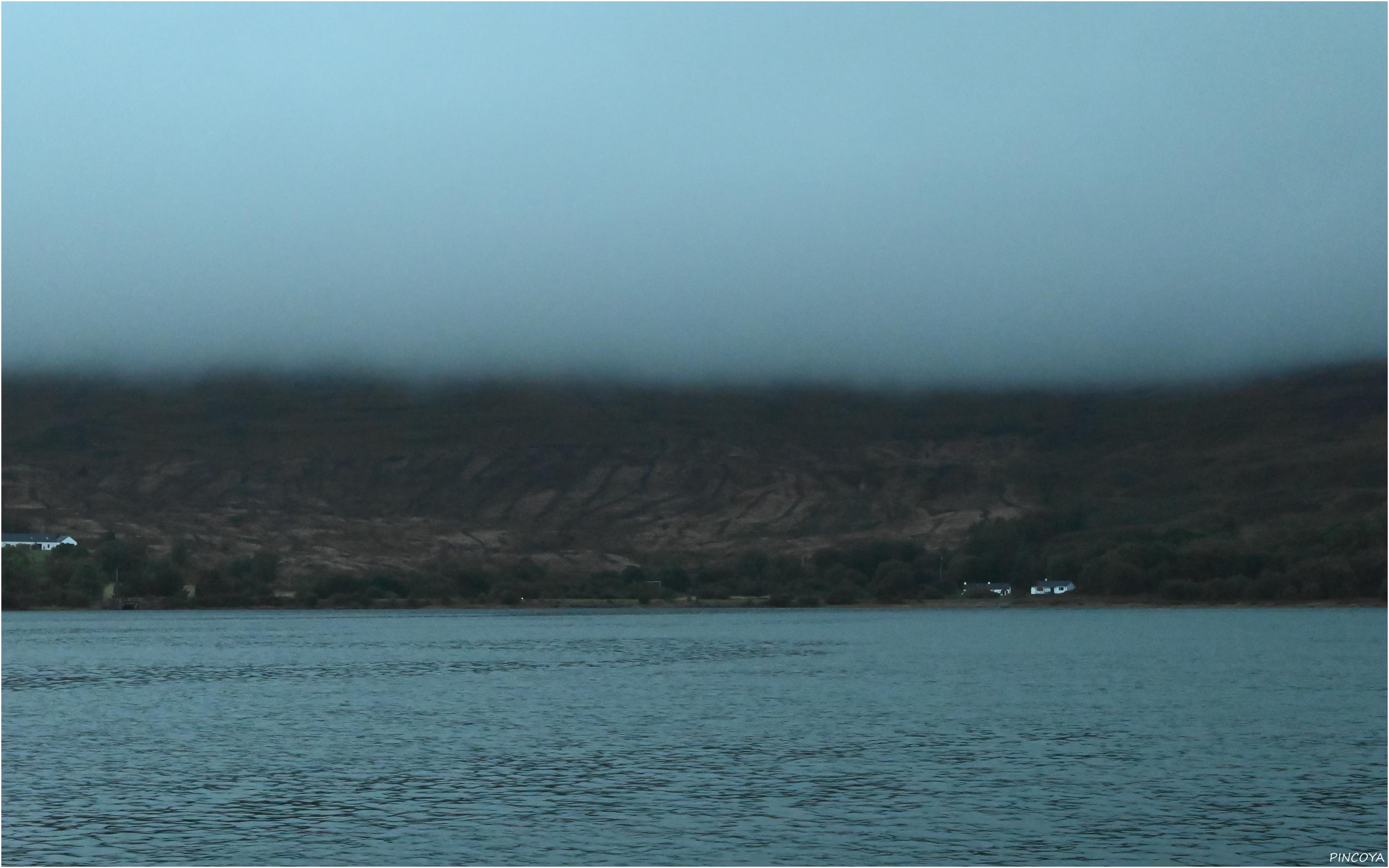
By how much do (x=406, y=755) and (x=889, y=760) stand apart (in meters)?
22.2

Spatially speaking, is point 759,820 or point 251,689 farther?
point 251,689

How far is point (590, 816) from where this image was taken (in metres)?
49.8

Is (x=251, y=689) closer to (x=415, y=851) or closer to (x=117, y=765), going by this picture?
(x=117, y=765)

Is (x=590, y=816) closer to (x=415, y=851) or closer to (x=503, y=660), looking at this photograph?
(x=415, y=851)

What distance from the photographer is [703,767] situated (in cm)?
6169

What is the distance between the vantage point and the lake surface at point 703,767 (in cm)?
4525

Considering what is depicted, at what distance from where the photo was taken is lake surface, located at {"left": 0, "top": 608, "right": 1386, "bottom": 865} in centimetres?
4525

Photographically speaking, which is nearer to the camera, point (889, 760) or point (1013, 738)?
point (889, 760)

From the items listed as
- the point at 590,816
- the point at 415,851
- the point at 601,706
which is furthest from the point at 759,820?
the point at 601,706

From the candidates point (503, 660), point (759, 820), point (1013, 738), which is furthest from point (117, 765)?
point (503, 660)

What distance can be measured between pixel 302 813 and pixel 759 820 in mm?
16334

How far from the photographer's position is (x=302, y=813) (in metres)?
51.3

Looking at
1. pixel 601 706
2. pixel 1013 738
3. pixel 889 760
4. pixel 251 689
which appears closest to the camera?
pixel 889 760

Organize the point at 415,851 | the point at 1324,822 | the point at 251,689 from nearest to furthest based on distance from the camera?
the point at 415,851, the point at 1324,822, the point at 251,689
